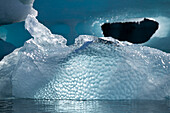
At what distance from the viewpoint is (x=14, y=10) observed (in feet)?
10.6

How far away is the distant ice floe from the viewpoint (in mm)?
3000

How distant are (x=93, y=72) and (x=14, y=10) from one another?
2.16m

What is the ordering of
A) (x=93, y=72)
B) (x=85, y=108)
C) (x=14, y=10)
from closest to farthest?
(x=85, y=108) → (x=93, y=72) → (x=14, y=10)

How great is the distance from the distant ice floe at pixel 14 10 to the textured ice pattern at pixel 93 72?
1359 millimetres

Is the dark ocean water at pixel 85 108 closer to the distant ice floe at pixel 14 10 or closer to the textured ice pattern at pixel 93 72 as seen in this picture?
the textured ice pattern at pixel 93 72

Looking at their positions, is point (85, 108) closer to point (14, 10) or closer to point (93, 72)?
point (93, 72)

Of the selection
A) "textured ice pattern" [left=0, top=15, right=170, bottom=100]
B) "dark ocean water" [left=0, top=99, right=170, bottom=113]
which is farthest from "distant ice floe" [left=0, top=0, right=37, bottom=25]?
"dark ocean water" [left=0, top=99, right=170, bottom=113]

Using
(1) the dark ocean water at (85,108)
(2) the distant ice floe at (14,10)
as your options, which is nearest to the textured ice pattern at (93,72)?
(1) the dark ocean water at (85,108)

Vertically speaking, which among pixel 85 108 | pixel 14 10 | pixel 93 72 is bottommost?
pixel 85 108

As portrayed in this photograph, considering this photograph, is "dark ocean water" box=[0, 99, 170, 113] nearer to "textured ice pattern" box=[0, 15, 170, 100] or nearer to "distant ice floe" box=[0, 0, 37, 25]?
"textured ice pattern" box=[0, 15, 170, 100]

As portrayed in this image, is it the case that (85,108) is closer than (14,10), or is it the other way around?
(85,108)

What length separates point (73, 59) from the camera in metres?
1.74

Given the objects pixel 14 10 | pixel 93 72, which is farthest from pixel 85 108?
pixel 14 10

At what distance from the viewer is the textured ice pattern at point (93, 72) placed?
162 centimetres
